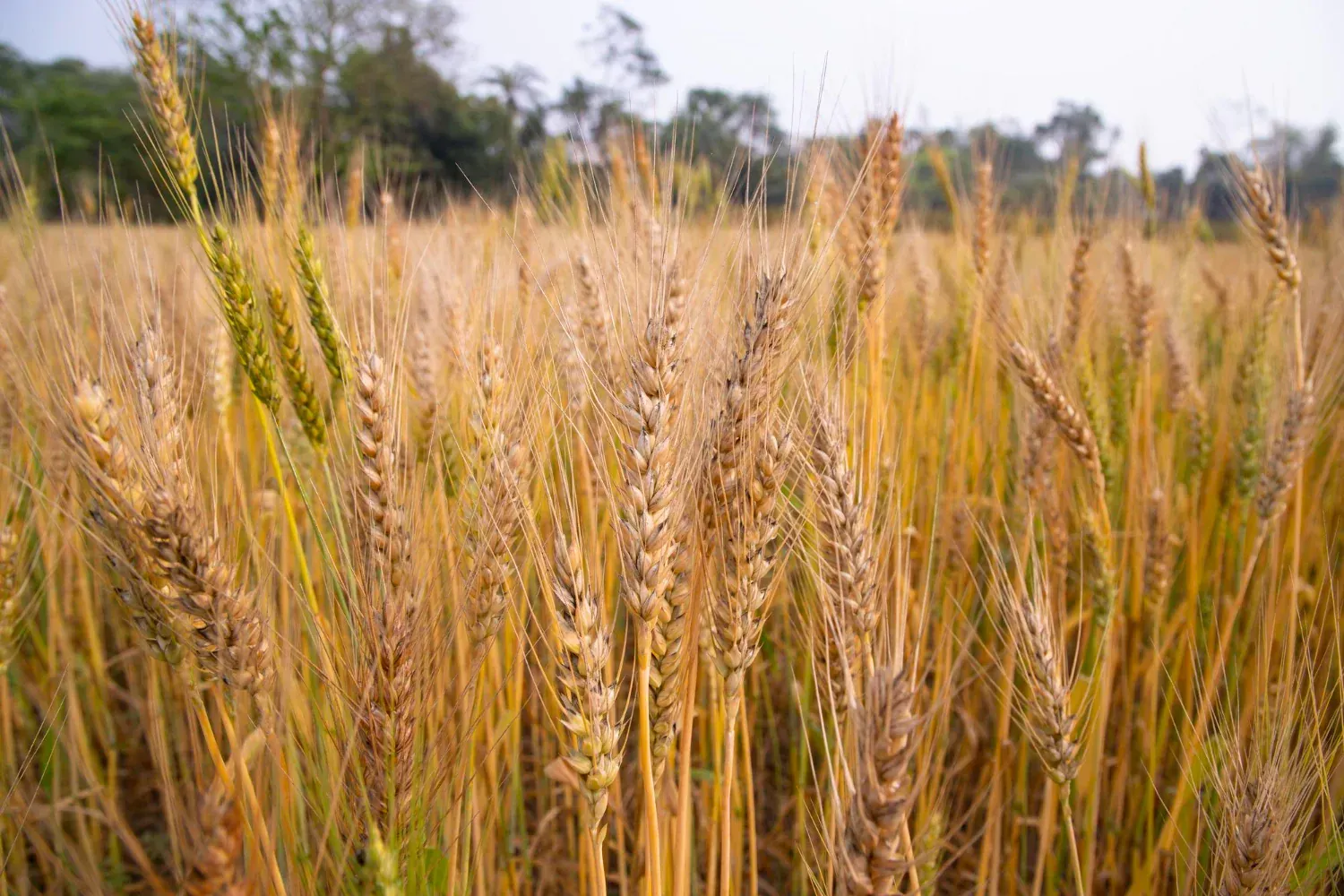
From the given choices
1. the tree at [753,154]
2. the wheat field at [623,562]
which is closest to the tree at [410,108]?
the wheat field at [623,562]

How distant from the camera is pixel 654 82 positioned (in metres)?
1.17

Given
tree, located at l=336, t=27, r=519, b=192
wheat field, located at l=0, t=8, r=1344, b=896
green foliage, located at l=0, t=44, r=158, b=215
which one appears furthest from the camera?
green foliage, located at l=0, t=44, r=158, b=215

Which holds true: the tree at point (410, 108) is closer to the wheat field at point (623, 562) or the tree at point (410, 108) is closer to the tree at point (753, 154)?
the wheat field at point (623, 562)

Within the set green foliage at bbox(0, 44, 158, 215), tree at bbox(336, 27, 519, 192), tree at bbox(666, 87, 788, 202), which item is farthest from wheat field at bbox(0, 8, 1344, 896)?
green foliage at bbox(0, 44, 158, 215)

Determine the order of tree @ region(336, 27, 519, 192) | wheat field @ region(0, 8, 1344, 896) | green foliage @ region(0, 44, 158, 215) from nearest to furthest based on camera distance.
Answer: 1. wheat field @ region(0, 8, 1344, 896)
2. tree @ region(336, 27, 519, 192)
3. green foliage @ region(0, 44, 158, 215)

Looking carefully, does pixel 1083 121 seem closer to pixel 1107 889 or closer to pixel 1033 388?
pixel 1033 388

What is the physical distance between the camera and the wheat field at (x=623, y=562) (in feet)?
2.96

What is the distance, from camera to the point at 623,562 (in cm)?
91

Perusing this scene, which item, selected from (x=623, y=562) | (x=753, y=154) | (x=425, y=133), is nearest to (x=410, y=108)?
(x=425, y=133)

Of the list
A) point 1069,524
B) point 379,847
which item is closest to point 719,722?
point 379,847

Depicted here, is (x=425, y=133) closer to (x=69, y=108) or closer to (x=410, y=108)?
(x=410, y=108)

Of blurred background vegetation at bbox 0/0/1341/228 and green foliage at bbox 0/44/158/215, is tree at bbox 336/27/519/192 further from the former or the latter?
green foliage at bbox 0/44/158/215

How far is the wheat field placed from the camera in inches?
35.5

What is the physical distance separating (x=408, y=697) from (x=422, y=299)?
149 centimetres
